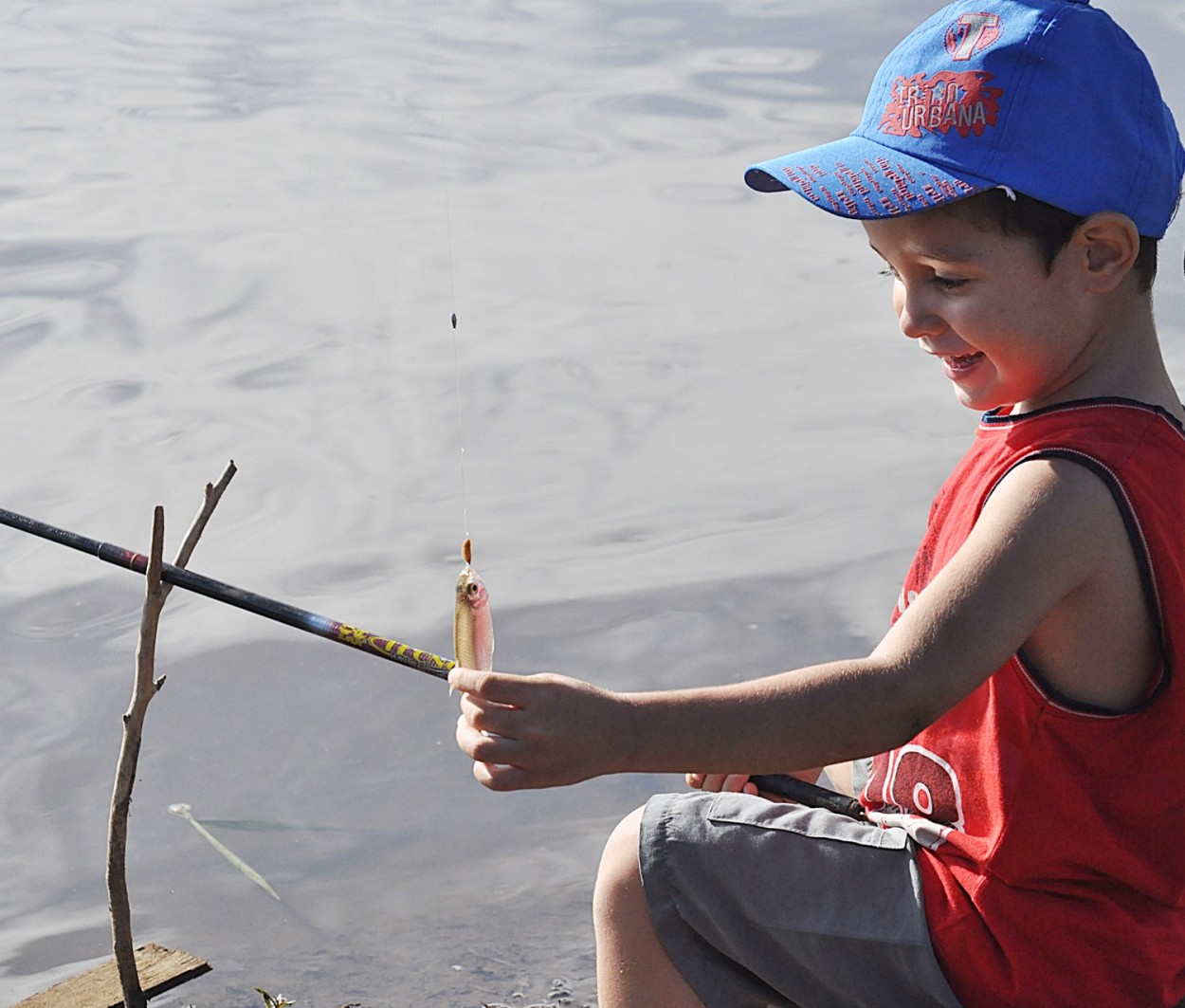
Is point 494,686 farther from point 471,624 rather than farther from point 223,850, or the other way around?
point 223,850

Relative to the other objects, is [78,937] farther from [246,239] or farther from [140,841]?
[246,239]

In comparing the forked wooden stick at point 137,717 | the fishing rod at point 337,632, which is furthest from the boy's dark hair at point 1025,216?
the forked wooden stick at point 137,717

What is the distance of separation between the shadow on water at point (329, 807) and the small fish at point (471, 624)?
0.90 m

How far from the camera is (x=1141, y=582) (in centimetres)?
126

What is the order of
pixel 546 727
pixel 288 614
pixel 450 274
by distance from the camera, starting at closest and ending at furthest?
pixel 546 727 → pixel 288 614 → pixel 450 274

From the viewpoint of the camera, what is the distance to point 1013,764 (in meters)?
1.33

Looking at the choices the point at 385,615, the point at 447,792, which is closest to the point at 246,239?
the point at 385,615

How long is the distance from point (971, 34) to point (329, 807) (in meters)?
1.63

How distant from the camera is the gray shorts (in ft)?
4.62

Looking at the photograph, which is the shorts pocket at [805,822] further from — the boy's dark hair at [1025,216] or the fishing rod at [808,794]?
the boy's dark hair at [1025,216]

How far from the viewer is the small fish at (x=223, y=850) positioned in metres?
2.39

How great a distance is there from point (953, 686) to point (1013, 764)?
6.5 inches

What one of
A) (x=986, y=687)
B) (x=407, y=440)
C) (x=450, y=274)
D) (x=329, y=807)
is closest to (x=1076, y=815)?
(x=986, y=687)

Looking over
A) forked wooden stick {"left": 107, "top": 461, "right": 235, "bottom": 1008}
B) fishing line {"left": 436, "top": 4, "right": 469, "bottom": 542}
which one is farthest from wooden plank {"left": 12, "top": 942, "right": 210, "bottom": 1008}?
fishing line {"left": 436, "top": 4, "right": 469, "bottom": 542}
